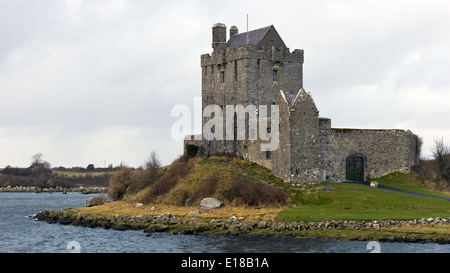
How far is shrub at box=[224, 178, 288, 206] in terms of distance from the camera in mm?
49562

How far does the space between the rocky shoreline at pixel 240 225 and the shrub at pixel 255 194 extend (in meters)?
3.85

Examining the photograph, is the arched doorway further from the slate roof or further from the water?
the water

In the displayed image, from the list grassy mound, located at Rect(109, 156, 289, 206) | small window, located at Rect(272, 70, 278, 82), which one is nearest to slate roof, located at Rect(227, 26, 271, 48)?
small window, located at Rect(272, 70, 278, 82)

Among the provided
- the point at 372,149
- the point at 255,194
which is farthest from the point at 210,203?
the point at 372,149

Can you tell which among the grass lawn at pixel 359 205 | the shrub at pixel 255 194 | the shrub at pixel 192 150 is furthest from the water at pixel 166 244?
the shrub at pixel 192 150

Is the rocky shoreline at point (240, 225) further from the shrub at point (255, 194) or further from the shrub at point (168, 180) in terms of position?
the shrub at point (168, 180)

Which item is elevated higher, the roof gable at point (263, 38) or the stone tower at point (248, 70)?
the roof gable at point (263, 38)

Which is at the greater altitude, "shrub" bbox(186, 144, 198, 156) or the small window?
the small window

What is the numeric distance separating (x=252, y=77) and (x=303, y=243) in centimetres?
2642

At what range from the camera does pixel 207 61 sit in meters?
66.6

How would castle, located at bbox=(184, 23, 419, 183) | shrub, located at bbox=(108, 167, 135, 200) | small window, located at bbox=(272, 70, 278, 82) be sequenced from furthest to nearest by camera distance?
1. shrub, located at bbox=(108, 167, 135, 200)
2. small window, located at bbox=(272, 70, 278, 82)
3. castle, located at bbox=(184, 23, 419, 183)

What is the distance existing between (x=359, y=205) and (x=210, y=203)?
1163 centimetres

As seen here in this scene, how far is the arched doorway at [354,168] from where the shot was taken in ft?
194
